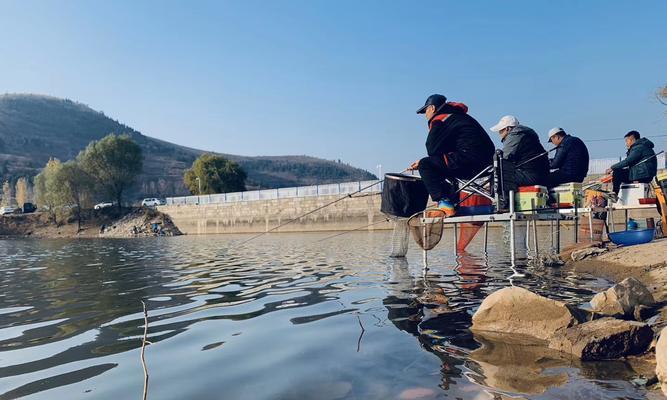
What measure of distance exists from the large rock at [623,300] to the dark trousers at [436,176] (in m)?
4.37

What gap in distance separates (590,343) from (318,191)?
5550 centimetres

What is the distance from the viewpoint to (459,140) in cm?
898

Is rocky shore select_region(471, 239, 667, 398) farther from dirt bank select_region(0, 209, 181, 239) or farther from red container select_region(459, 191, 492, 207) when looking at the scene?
dirt bank select_region(0, 209, 181, 239)

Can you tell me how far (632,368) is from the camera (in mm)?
3357

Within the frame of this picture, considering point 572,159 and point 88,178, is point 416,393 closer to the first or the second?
point 572,159

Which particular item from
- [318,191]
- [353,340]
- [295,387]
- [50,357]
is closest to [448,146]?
[353,340]

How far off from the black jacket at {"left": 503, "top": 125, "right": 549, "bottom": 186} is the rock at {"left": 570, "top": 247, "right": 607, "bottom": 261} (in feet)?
6.72

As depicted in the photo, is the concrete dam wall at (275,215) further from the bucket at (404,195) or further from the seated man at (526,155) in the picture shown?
the seated man at (526,155)

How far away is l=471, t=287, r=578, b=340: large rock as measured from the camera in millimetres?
4328

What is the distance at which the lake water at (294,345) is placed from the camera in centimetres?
328

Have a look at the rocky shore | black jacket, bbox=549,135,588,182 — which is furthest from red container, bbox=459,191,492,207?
the rocky shore

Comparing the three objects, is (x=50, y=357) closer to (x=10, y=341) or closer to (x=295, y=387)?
(x=10, y=341)

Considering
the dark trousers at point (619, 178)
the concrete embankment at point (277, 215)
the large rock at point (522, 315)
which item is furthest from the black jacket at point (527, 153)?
the concrete embankment at point (277, 215)

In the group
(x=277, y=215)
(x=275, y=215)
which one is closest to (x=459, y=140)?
(x=277, y=215)
